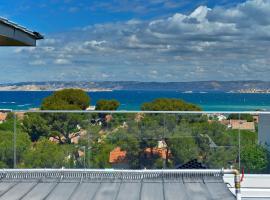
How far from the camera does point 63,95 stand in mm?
28078

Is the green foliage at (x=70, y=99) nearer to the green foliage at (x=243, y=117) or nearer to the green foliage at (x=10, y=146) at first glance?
the green foliage at (x=10, y=146)

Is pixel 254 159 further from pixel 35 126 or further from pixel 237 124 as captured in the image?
pixel 35 126

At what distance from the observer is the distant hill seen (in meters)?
102

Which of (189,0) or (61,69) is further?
(189,0)

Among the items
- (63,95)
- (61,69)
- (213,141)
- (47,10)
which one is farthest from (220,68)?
(213,141)

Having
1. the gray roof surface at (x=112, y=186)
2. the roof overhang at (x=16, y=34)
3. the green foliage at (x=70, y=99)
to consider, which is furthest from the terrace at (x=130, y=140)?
the green foliage at (x=70, y=99)

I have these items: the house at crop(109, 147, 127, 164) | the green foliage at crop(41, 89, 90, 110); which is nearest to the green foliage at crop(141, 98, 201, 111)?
the green foliage at crop(41, 89, 90, 110)

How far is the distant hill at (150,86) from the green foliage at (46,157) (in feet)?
295

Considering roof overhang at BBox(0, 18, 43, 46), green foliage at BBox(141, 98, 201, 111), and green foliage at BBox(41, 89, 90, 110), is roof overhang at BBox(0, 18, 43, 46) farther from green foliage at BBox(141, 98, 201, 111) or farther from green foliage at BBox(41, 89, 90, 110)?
green foliage at BBox(41, 89, 90, 110)

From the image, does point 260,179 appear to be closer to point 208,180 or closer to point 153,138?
point 153,138

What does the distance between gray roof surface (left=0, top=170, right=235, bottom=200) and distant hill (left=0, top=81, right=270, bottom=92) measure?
305 feet

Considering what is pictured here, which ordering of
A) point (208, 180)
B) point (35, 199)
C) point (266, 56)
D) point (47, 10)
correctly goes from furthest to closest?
1. point (47, 10)
2. point (266, 56)
3. point (208, 180)
4. point (35, 199)

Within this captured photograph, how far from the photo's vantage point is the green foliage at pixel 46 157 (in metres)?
6.80

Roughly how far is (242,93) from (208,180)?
109m
